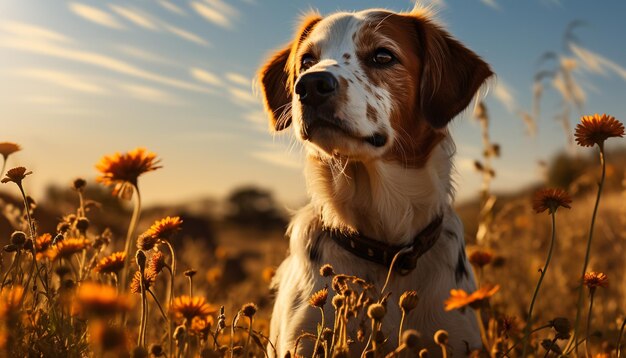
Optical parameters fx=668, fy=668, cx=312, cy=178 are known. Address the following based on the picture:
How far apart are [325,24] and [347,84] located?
0.81m

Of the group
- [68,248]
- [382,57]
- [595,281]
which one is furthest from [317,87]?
[595,281]

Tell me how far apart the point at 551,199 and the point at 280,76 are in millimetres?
2244

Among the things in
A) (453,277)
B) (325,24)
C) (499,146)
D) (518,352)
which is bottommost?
(518,352)

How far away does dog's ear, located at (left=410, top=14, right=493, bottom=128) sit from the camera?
3.47m

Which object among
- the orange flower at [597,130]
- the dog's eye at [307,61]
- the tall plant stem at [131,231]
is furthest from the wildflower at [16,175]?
the orange flower at [597,130]

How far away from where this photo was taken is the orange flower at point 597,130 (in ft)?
7.28

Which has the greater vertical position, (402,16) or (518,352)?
(402,16)

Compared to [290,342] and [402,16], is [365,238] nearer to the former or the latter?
[290,342]

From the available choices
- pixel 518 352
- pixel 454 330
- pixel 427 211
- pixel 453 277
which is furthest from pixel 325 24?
pixel 518 352

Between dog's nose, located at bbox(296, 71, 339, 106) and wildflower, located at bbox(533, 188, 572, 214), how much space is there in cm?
99

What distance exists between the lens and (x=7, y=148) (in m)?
2.59

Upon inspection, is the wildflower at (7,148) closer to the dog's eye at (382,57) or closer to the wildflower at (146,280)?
the wildflower at (146,280)

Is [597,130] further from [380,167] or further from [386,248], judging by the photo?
[380,167]

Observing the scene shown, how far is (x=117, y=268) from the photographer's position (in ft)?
6.97
